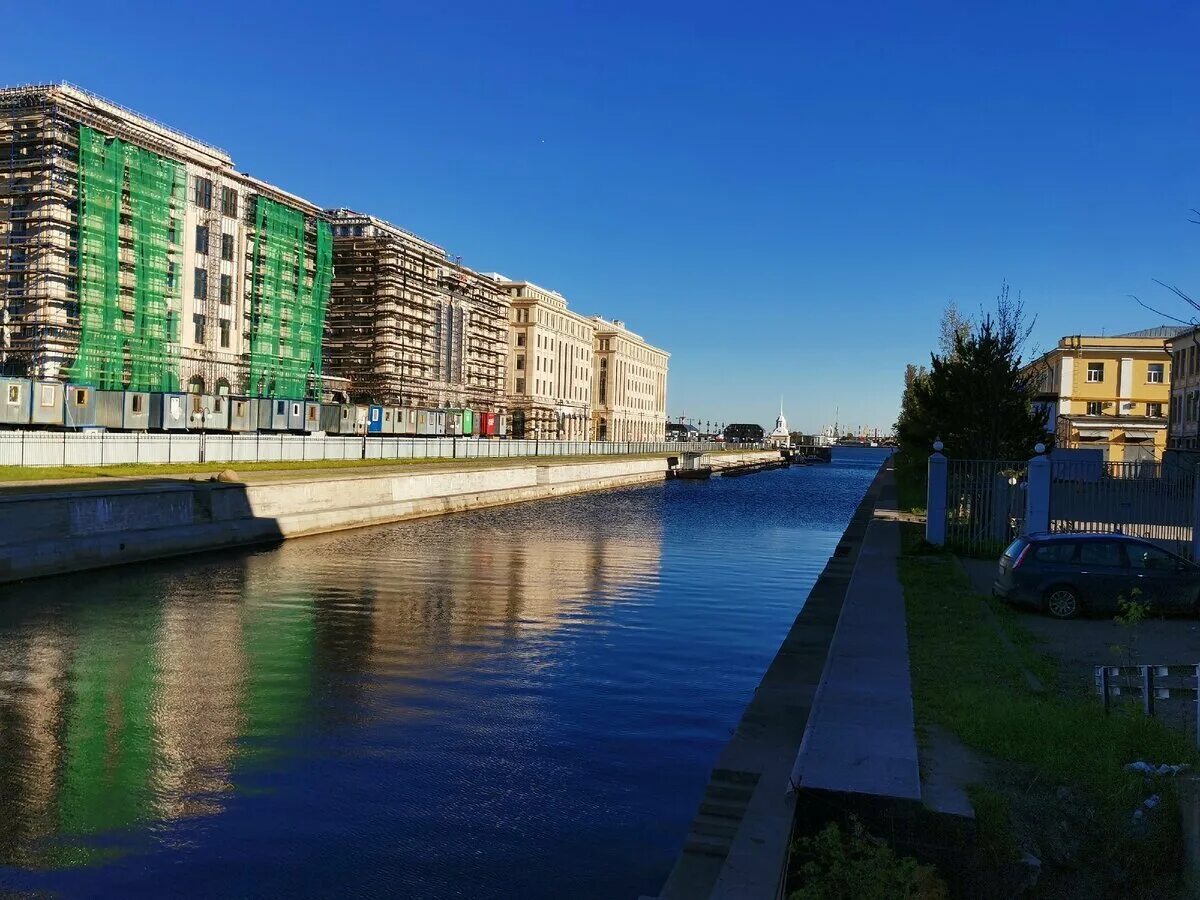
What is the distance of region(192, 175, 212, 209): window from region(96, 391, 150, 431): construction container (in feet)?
70.1

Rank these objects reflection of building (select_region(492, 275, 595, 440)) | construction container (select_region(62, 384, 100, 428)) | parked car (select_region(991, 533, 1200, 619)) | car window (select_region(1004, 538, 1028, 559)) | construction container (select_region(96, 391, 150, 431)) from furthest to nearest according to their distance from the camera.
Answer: reflection of building (select_region(492, 275, 595, 440)) < construction container (select_region(96, 391, 150, 431)) < construction container (select_region(62, 384, 100, 428)) < car window (select_region(1004, 538, 1028, 559)) < parked car (select_region(991, 533, 1200, 619))

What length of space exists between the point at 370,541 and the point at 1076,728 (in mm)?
26880

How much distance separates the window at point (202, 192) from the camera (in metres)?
69.2

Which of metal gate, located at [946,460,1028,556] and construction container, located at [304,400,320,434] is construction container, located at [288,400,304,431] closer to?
construction container, located at [304,400,320,434]

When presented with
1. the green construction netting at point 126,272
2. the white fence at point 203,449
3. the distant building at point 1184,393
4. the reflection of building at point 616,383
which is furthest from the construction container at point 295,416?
the reflection of building at point 616,383

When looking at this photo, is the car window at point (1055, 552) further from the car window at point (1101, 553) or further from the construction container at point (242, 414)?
the construction container at point (242, 414)

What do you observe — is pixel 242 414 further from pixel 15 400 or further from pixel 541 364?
pixel 541 364

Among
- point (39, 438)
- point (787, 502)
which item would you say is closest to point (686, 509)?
point (787, 502)

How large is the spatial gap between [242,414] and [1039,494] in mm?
49375

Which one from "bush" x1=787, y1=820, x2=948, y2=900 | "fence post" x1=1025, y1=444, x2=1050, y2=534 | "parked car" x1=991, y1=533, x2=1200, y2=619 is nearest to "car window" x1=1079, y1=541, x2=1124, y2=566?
"parked car" x1=991, y1=533, x2=1200, y2=619

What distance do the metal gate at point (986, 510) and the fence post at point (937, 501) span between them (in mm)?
302

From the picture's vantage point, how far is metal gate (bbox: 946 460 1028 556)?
26.8 meters

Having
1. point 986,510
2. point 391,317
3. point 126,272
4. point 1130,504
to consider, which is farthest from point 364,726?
point 391,317

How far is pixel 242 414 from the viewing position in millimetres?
61562
